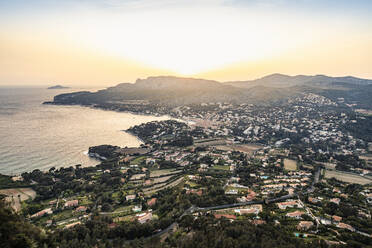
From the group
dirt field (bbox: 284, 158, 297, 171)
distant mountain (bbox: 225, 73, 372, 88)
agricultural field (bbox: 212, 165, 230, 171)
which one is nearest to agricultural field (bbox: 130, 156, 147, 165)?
agricultural field (bbox: 212, 165, 230, 171)

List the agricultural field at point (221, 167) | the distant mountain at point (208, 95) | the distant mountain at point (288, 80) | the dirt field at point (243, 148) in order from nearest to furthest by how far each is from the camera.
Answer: the agricultural field at point (221, 167) < the dirt field at point (243, 148) < the distant mountain at point (208, 95) < the distant mountain at point (288, 80)

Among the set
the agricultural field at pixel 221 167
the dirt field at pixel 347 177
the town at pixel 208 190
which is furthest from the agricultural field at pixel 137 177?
the dirt field at pixel 347 177

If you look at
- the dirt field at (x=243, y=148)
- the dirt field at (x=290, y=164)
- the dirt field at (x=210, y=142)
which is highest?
the dirt field at (x=210, y=142)

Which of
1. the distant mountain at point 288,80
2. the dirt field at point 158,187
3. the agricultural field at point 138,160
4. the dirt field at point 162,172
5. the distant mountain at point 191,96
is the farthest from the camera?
the distant mountain at point 288,80

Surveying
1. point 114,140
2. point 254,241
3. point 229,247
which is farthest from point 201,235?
point 114,140

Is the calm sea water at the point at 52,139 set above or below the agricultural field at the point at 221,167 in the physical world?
above

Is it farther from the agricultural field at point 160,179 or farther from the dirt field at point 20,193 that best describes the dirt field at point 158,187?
the dirt field at point 20,193

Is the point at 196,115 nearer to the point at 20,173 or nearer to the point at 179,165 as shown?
the point at 179,165
